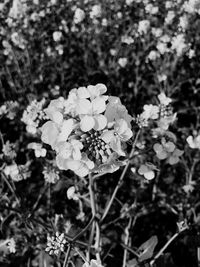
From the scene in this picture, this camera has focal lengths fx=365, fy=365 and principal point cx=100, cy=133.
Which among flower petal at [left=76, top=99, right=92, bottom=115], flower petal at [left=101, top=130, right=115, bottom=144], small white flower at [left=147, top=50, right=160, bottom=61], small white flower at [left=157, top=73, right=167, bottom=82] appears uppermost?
flower petal at [left=76, top=99, right=92, bottom=115]

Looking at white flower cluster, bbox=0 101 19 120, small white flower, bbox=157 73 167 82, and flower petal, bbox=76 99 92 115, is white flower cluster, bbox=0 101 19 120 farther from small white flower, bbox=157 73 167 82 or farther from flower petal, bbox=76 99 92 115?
small white flower, bbox=157 73 167 82

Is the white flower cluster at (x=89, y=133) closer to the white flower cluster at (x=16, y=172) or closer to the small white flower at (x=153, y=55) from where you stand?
the white flower cluster at (x=16, y=172)

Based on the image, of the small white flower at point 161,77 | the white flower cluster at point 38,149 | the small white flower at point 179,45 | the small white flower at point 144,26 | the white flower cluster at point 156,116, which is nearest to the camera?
the white flower cluster at point 156,116

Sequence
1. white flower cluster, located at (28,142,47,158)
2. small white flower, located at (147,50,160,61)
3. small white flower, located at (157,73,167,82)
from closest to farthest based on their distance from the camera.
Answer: white flower cluster, located at (28,142,47,158)
small white flower, located at (157,73,167,82)
small white flower, located at (147,50,160,61)

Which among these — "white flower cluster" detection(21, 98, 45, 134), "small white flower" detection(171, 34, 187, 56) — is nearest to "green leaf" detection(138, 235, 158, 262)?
"white flower cluster" detection(21, 98, 45, 134)

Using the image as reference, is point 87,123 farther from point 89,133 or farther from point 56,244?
point 56,244

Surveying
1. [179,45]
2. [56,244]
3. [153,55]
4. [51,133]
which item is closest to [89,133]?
[51,133]

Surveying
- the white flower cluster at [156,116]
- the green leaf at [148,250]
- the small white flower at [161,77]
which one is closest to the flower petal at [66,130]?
the white flower cluster at [156,116]

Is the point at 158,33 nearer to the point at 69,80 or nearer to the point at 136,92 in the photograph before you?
the point at 136,92

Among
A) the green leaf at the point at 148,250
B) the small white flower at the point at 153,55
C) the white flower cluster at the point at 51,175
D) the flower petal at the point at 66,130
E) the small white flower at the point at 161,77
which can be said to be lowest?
the green leaf at the point at 148,250

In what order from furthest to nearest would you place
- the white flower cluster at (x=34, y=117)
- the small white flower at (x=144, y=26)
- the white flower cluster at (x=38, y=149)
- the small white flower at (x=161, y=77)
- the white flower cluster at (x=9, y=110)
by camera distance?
the small white flower at (x=144, y=26) < the small white flower at (x=161, y=77) < the white flower cluster at (x=9, y=110) < the white flower cluster at (x=34, y=117) < the white flower cluster at (x=38, y=149)
